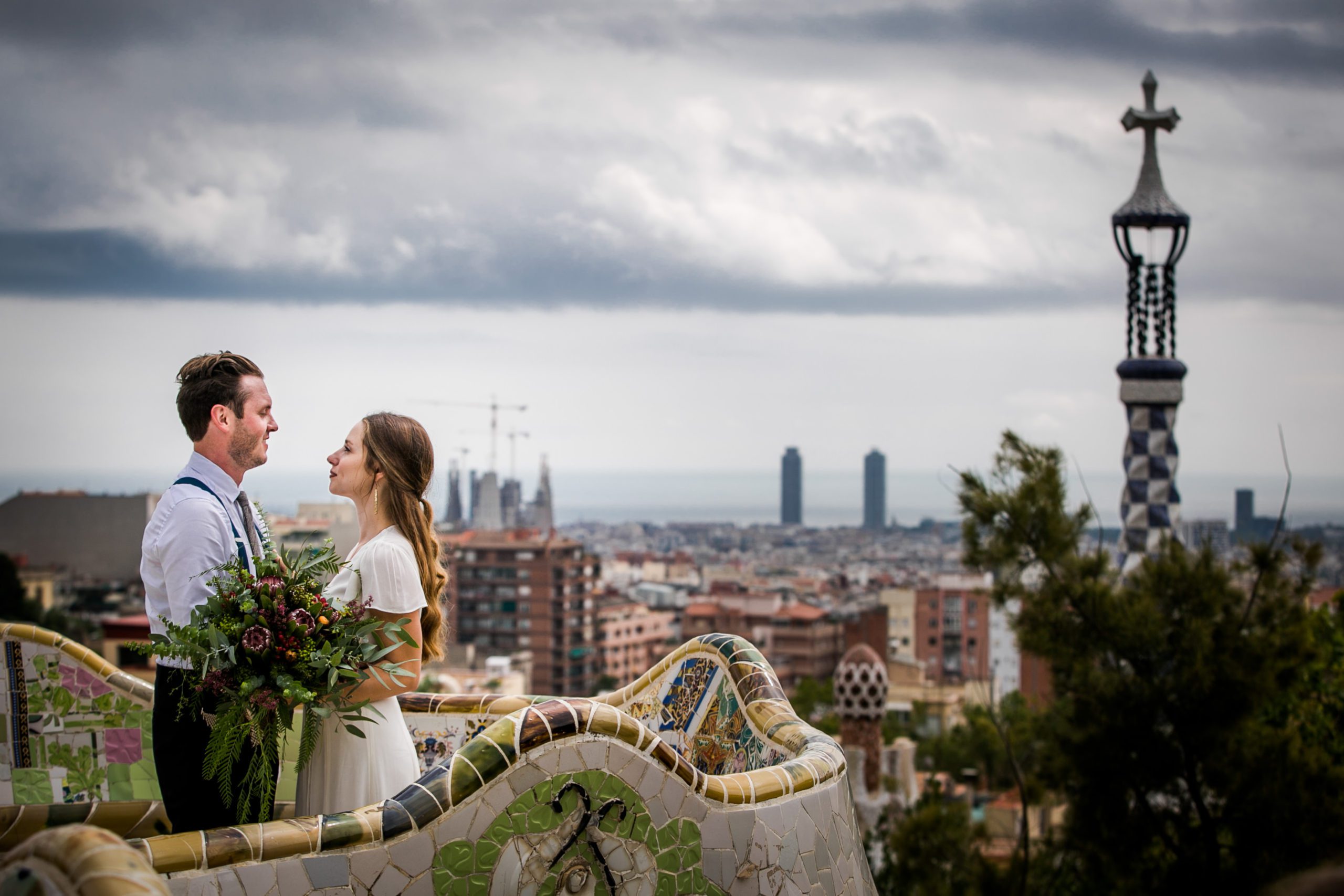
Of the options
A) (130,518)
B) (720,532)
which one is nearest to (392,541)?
(130,518)

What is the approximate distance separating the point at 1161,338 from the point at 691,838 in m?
9.62

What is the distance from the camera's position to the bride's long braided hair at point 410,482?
321cm

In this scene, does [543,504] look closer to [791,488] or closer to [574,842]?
[791,488]

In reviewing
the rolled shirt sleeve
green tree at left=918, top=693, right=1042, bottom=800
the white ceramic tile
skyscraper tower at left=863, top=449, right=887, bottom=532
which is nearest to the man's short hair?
the rolled shirt sleeve

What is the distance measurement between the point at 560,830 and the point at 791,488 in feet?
537

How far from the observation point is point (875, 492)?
162 meters

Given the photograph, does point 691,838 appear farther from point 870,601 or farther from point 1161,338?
point 870,601

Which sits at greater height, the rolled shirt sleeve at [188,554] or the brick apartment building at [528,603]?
the rolled shirt sleeve at [188,554]

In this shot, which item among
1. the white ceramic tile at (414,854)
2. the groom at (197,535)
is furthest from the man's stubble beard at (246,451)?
the white ceramic tile at (414,854)

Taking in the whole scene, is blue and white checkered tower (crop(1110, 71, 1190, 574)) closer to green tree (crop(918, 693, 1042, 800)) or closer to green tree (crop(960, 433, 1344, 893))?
green tree (crop(960, 433, 1344, 893))

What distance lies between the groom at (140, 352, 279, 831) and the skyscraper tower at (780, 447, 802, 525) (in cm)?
16096

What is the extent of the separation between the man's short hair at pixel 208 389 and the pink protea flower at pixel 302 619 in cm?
58

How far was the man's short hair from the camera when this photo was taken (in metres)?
3.11

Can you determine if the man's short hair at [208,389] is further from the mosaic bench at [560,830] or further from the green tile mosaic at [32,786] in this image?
the green tile mosaic at [32,786]
